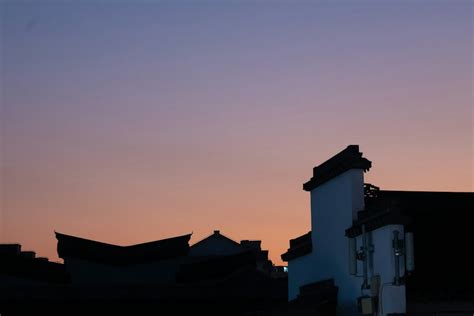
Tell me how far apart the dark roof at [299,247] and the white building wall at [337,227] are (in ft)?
1.61

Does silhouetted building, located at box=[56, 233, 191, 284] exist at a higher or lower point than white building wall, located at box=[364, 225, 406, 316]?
higher

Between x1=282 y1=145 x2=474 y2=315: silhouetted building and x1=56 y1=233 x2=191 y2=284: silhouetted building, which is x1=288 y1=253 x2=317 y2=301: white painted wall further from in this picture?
x1=56 y1=233 x2=191 y2=284: silhouetted building

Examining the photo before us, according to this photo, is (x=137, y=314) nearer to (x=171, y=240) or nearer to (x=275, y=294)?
(x=275, y=294)

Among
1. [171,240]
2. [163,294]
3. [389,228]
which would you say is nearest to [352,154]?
[389,228]

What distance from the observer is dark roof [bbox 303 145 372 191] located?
79.6 ft

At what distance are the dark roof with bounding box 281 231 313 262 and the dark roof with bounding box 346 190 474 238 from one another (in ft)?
12.6

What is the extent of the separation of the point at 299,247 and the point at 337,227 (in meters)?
4.25

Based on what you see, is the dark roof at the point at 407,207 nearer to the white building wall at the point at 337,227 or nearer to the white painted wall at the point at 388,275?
the white painted wall at the point at 388,275

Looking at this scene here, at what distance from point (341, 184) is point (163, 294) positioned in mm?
25056

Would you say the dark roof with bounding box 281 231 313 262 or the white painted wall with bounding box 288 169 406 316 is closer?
the white painted wall with bounding box 288 169 406 316

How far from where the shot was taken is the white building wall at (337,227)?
2453 cm

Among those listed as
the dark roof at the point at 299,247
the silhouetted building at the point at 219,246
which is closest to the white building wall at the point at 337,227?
the dark roof at the point at 299,247

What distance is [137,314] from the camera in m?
48.2

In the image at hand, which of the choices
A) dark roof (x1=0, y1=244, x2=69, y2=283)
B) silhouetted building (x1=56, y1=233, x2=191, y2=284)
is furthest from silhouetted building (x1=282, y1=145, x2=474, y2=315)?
silhouetted building (x1=56, y1=233, x2=191, y2=284)
